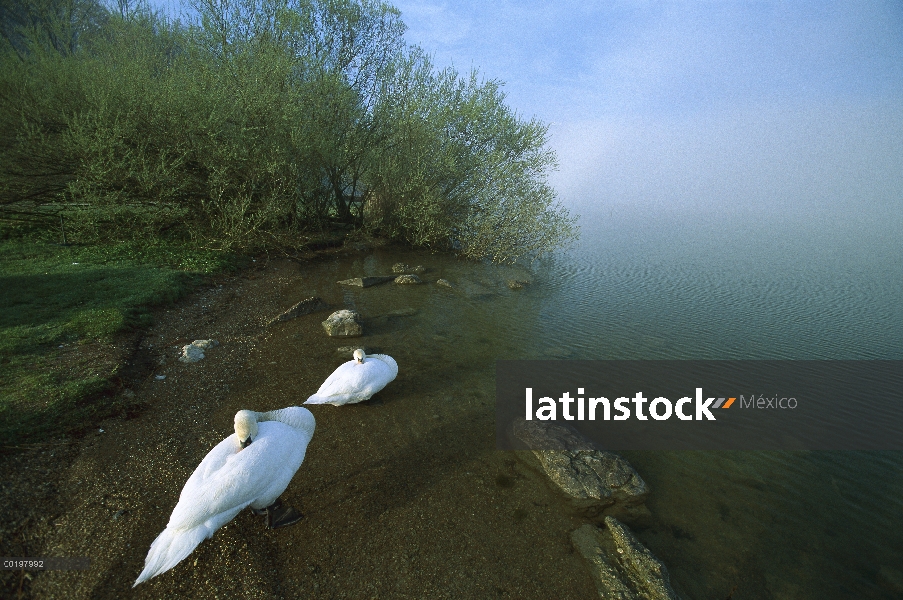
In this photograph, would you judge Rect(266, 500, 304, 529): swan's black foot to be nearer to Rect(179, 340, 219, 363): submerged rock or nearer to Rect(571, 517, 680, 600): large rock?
Rect(571, 517, 680, 600): large rock

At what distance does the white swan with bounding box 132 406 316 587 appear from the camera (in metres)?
4.25

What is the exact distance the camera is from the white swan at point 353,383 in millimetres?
7472

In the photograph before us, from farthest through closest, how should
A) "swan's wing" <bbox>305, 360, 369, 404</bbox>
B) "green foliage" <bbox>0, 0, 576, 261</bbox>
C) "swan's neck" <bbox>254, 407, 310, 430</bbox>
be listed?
1. "green foliage" <bbox>0, 0, 576, 261</bbox>
2. "swan's wing" <bbox>305, 360, 369, 404</bbox>
3. "swan's neck" <bbox>254, 407, 310, 430</bbox>

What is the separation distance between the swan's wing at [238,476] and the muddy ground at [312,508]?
687mm

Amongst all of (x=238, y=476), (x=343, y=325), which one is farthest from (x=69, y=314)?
(x=238, y=476)

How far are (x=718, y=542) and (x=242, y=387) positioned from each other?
8136 millimetres

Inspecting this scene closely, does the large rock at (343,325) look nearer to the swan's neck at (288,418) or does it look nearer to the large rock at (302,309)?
the large rock at (302,309)

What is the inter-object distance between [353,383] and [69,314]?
708 centimetres

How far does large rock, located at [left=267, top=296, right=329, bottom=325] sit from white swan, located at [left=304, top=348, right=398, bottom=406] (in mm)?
4688

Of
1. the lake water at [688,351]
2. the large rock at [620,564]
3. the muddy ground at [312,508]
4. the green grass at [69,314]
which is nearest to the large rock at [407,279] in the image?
the lake water at [688,351]

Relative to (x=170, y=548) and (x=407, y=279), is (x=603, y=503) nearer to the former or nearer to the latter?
(x=170, y=548)

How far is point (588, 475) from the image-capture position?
6332mm

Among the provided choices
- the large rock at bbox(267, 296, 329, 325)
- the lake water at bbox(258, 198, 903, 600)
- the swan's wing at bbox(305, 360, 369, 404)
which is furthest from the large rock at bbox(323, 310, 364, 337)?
the swan's wing at bbox(305, 360, 369, 404)

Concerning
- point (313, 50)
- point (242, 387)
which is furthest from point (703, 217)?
point (242, 387)
